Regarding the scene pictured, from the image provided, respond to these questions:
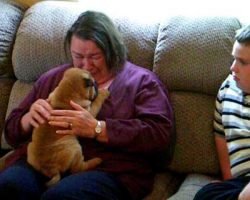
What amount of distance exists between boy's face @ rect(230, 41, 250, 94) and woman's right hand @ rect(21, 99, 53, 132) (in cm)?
73

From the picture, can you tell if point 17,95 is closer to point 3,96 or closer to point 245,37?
point 3,96

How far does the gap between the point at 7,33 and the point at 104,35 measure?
0.62 meters

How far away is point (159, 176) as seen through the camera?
6.42 ft

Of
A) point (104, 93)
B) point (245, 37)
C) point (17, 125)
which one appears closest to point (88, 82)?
point (104, 93)

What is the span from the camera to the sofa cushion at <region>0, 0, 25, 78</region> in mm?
2213

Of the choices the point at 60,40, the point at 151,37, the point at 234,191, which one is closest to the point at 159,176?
the point at 234,191

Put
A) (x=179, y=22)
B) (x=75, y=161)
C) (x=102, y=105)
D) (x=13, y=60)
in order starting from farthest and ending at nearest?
(x=13, y=60)
(x=179, y=22)
(x=102, y=105)
(x=75, y=161)

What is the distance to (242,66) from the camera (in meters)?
1.64

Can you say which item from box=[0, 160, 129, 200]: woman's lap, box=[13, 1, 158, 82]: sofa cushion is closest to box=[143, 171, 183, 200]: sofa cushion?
box=[0, 160, 129, 200]: woman's lap

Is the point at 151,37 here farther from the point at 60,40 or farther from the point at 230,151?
the point at 230,151

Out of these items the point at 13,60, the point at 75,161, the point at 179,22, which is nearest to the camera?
the point at 75,161

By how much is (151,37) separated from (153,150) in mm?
549

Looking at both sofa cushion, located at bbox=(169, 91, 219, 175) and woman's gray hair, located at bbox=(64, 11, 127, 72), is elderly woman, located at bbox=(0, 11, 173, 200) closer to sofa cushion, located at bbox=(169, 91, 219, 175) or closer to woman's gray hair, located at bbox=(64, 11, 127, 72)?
woman's gray hair, located at bbox=(64, 11, 127, 72)

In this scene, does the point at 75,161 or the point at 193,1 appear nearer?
the point at 75,161
